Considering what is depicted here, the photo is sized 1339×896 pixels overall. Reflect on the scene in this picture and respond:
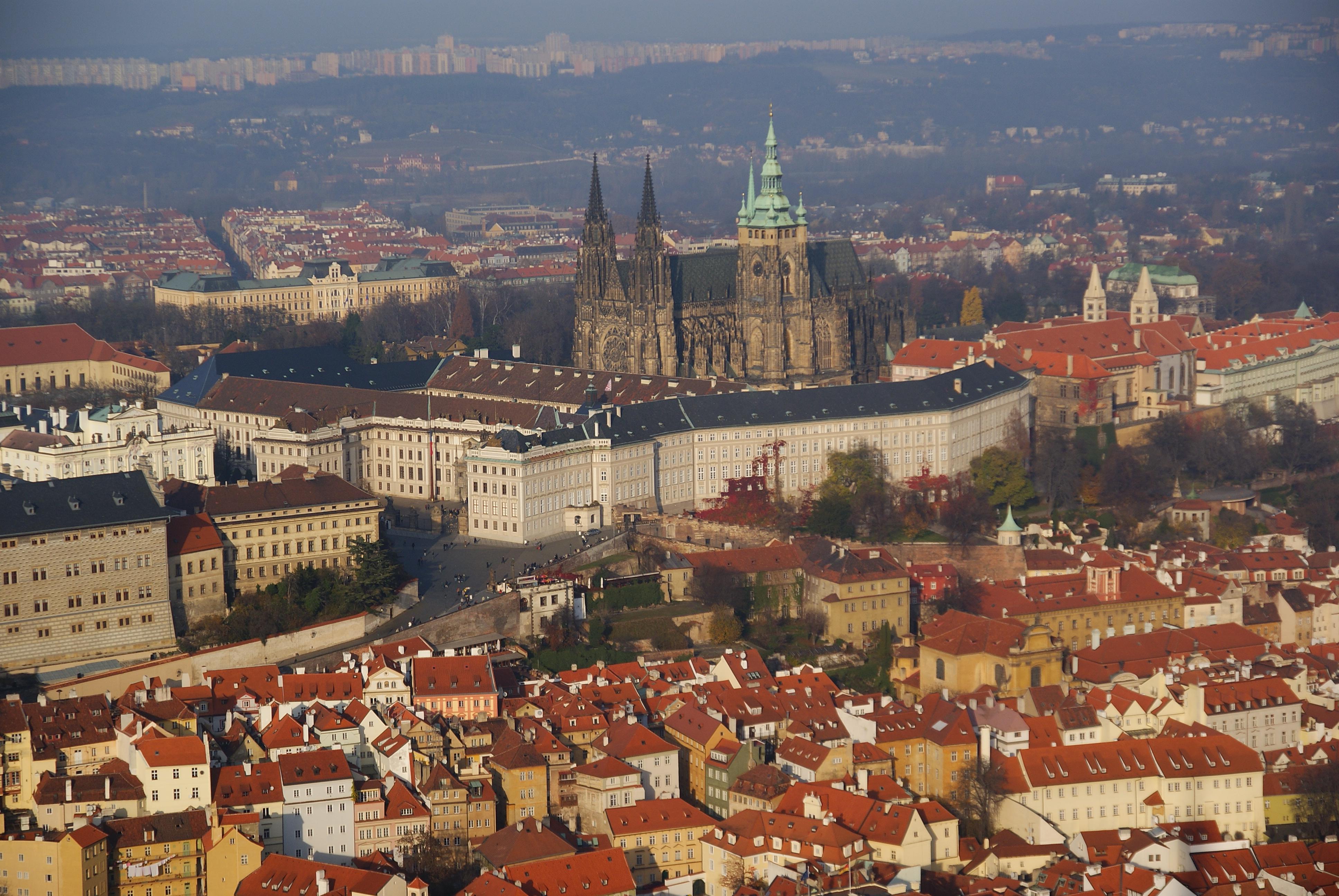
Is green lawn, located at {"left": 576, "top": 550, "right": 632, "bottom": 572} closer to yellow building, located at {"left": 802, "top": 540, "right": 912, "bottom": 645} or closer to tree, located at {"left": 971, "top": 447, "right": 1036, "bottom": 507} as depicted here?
yellow building, located at {"left": 802, "top": 540, "right": 912, "bottom": 645}

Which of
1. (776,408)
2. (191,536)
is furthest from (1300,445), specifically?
(191,536)

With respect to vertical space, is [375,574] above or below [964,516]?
above

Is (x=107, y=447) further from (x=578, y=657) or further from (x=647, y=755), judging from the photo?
(x=647, y=755)

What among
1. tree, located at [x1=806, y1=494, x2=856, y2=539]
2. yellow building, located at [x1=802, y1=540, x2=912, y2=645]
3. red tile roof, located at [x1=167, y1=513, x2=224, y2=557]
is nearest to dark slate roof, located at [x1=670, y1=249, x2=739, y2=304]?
tree, located at [x1=806, y1=494, x2=856, y2=539]

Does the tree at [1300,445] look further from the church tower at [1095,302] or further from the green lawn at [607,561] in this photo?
the green lawn at [607,561]

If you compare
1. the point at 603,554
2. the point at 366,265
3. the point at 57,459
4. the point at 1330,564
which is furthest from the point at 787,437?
the point at 366,265

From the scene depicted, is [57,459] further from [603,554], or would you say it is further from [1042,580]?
[1042,580]
